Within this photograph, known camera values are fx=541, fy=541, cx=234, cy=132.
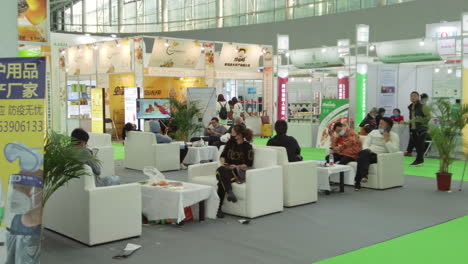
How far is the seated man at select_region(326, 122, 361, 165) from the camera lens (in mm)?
8016

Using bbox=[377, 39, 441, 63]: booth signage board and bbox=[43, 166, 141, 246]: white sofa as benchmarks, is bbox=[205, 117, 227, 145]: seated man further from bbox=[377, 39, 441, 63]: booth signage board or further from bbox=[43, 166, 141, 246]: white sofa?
bbox=[43, 166, 141, 246]: white sofa

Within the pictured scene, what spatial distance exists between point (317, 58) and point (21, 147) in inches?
442

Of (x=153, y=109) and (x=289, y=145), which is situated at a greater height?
(x=153, y=109)

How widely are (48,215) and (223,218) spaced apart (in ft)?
6.08

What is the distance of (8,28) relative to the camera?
395cm

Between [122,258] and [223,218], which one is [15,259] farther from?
[223,218]

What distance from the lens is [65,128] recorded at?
17.5 m

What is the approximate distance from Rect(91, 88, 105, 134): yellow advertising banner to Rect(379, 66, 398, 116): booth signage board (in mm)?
7499

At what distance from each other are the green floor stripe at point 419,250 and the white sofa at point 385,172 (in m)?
2.27

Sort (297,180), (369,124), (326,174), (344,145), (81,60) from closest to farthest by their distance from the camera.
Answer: (297,180)
(326,174)
(344,145)
(369,124)
(81,60)

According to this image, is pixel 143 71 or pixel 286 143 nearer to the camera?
pixel 286 143

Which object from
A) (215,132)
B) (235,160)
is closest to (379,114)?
(215,132)

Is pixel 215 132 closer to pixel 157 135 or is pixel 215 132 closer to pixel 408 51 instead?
pixel 157 135

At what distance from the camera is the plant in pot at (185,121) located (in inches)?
429
